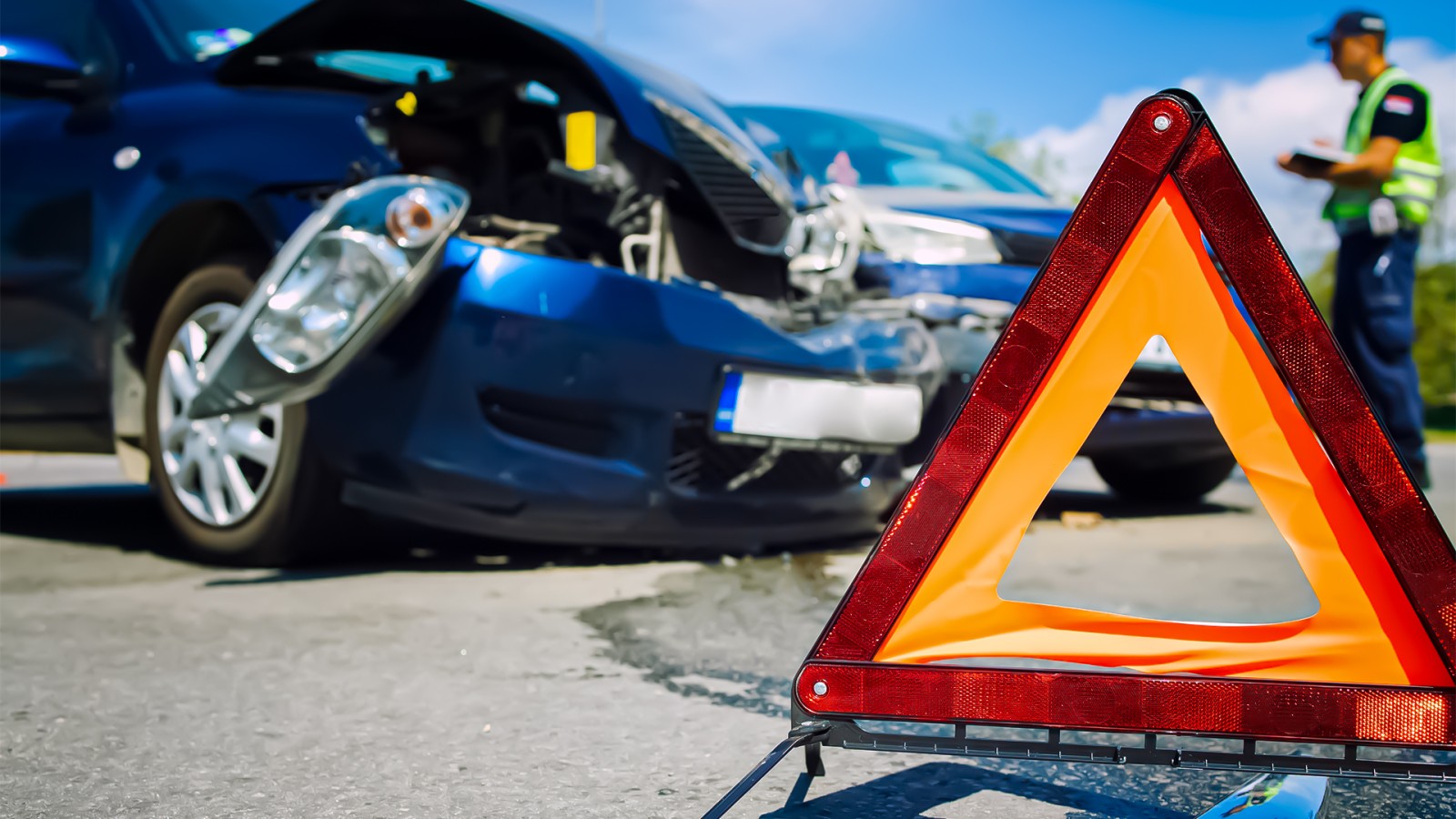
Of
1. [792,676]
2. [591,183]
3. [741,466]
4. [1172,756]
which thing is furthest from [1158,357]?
[1172,756]

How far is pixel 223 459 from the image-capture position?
3.92 meters

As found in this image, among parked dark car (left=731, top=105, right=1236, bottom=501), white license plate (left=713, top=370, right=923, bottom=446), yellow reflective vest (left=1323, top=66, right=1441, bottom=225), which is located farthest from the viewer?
yellow reflective vest (left=1323, top=66, right=1441, bottom=225)

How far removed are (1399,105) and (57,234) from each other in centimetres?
493

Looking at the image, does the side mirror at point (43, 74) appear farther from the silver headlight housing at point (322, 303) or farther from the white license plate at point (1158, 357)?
the white license plate at point (1158, 357)

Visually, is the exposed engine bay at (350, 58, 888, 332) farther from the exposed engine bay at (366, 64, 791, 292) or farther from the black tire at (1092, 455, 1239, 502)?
the black tire at (1092, 455, 1239, 502)

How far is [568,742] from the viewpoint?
238 centimetres

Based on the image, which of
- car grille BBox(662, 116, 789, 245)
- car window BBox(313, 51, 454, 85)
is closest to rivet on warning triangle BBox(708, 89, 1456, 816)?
car grille BBox(662, 116, 789, 245)

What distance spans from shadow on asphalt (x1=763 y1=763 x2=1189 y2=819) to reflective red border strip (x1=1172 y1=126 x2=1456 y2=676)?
48cm

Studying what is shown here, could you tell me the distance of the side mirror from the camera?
433 centimetres

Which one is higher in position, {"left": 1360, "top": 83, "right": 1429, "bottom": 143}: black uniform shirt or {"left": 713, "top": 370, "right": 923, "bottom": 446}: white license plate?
{"left": 1360, "top": 83, "right": 1429, "bottom": 143}: black uniform shirt

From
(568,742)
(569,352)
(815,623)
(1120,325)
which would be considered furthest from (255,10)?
(1120,325)

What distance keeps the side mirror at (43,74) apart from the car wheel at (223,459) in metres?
0.74

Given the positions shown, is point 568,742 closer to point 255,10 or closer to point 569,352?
point 569,352

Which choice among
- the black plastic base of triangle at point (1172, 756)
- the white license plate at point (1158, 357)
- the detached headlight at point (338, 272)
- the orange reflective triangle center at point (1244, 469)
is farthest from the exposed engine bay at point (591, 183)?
the black plastic base of triangle at point (1172, 756)
